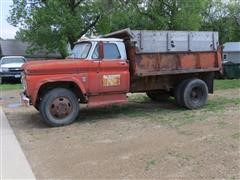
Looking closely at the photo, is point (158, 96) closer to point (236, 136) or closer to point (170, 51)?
point (170, 51)

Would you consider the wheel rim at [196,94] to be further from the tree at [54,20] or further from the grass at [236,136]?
the tree at [54,20]

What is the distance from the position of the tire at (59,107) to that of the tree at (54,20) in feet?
74.8

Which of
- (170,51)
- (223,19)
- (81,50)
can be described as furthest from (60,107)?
(223,19)

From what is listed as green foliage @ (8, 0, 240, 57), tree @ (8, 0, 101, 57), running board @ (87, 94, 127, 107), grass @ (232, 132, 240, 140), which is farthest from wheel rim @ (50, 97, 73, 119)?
tree @ (8, 0, 101, 57)

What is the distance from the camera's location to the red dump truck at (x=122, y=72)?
1096 centimetres

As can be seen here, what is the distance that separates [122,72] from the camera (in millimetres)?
11773

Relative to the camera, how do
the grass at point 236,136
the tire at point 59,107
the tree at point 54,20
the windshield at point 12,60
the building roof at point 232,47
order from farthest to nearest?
1. the building roof at point 232,47
2. the tree at point 54,20
3. the windshield at point 12,60
4. the tire at point 59,107
5. the grass at point 236,136

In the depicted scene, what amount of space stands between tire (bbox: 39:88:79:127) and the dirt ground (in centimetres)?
27

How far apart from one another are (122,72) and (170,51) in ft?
4.96

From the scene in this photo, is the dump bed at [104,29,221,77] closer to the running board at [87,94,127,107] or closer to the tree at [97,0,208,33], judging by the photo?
the running board at [87,94,127,107]

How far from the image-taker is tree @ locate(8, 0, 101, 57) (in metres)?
34.3

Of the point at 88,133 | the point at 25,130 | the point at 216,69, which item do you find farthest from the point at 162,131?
the point at 216,69

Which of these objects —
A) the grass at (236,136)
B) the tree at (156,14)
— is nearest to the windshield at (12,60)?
the tree at (156,14)

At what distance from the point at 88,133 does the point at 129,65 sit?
2.72 meters
